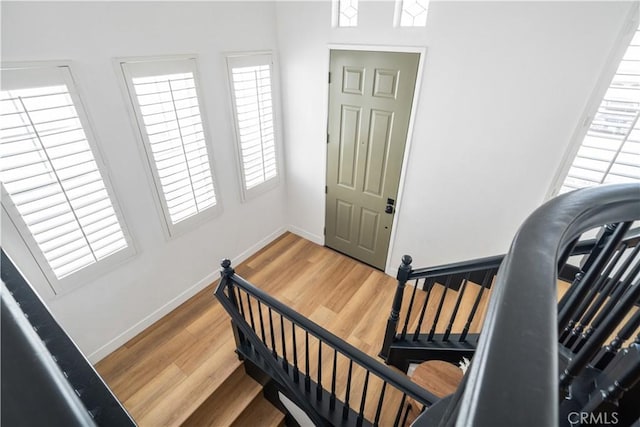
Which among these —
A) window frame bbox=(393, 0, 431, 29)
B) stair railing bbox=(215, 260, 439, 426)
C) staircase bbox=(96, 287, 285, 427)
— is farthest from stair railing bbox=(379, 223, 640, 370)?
window frame bbox=(393, 0, 431, 29)

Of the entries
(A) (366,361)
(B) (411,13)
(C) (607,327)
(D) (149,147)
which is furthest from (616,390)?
(D) (149,147)

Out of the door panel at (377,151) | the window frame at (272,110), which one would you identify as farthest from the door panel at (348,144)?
the window frame at (272,110)

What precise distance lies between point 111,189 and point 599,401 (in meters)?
2.85

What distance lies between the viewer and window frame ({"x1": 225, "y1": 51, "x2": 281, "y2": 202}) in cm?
279

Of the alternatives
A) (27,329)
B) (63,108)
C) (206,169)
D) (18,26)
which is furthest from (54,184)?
(27,329)

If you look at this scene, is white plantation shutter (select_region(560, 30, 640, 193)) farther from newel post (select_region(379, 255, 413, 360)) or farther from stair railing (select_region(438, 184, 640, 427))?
stair railing (select_region(438, 184, 640, 427))

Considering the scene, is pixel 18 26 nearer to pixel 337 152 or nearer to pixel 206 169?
pixel 206 169

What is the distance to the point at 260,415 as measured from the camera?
2.41 metres

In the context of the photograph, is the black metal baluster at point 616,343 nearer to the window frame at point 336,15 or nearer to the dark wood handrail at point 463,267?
the dark wood handrail at point 463,267

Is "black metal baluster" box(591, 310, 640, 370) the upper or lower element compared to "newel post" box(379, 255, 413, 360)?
upper

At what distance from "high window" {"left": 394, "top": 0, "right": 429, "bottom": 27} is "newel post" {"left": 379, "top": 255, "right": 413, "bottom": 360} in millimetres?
2003

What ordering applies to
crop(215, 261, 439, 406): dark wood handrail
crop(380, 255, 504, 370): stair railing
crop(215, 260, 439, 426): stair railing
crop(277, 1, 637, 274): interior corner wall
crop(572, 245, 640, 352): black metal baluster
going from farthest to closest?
crop(277, 1, 637, 274): interior corner wall, crop(380, 255, 504, 370): stair railing, crop(215, 260, 439, 426): stair railing, crop(215, 261, 439, 406): dark wood handrail, crop(572, 245, 640, 352): black metal baluster

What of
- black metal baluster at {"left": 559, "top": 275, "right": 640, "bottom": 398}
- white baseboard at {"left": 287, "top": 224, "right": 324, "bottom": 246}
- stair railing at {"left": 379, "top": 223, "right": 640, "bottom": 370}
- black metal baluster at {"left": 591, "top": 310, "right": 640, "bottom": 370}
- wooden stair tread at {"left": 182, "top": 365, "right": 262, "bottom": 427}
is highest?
black metal baluster at {"left": 559, "top": 275, "right": 640, "bottom": 398}

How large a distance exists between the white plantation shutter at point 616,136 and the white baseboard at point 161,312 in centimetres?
337
